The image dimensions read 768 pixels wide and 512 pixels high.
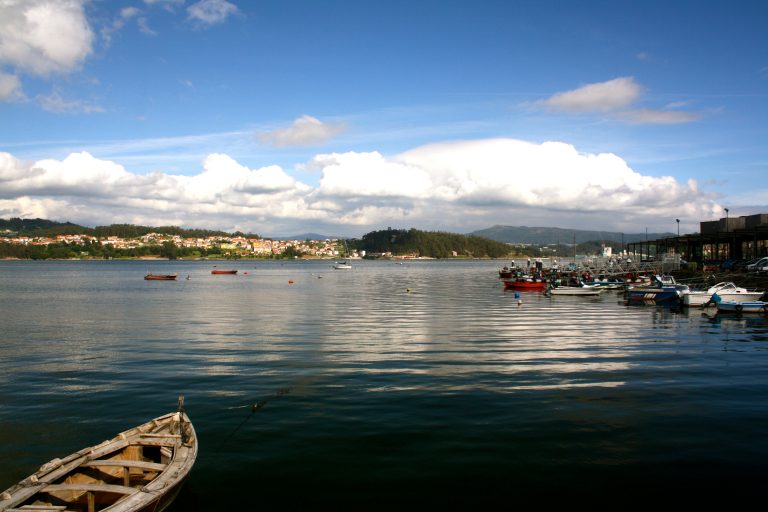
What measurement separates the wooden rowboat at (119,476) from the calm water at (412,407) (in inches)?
33.7

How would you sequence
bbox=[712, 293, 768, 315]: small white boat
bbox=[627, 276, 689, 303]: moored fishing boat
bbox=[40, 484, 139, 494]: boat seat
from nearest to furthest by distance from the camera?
1. bbox=[40, 484, 139, 494]: boat seat
2. bbox=[712, 293, 768, 315]: small white boat
3. bbox=[627, 276, 689, 303]: moored fishing boat

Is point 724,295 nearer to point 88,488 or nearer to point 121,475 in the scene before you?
point 121,475

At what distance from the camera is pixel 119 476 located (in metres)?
9.64

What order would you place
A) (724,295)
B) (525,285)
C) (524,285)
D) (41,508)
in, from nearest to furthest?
(41,508)
(724,295)
(525,285)
(524,285)

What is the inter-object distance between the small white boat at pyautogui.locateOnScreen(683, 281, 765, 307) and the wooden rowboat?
4320 centimetres

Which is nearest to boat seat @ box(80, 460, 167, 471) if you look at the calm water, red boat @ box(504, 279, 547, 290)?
the calm water

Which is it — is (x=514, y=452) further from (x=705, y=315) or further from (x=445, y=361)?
(x=705, y=315)

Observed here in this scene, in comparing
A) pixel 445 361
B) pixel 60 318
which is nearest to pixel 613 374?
pixel 445 361

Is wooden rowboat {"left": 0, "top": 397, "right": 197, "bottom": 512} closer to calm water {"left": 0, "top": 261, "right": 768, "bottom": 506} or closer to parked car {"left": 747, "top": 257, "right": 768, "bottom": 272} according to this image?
calm water {"left": 0, "top": 261, "right": 768, "bottom": 506}

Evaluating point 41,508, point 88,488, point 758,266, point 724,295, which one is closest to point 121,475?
point 88,488

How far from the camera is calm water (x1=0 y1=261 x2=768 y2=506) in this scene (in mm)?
10578

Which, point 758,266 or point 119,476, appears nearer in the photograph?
point 119,476

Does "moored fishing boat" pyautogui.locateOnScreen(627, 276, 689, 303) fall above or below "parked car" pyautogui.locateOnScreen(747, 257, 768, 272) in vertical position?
below

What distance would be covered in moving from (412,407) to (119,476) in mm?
7761
